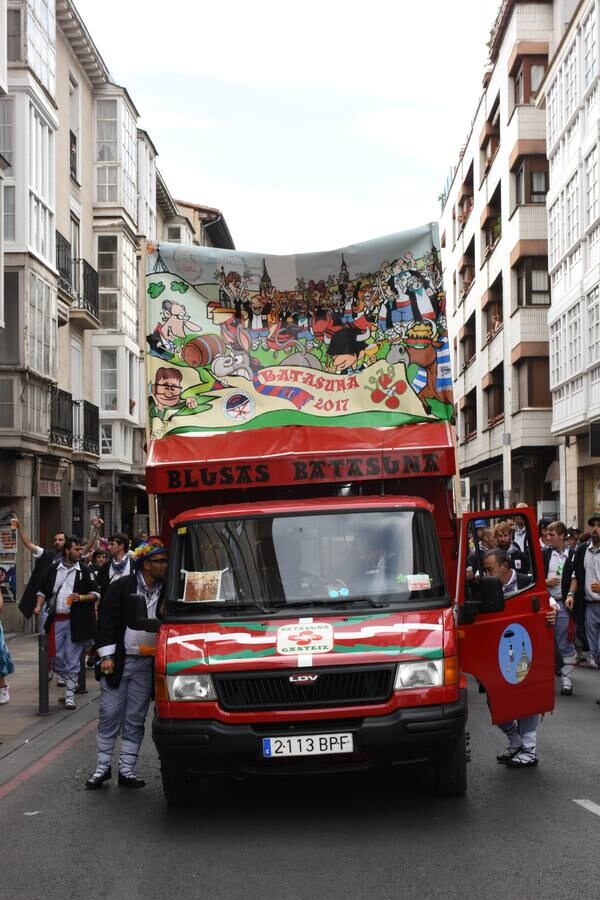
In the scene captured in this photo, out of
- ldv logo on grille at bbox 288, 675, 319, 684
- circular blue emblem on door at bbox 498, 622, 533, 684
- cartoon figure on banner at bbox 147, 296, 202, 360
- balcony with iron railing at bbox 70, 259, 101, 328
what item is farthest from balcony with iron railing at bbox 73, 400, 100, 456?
ldv logo on grille at bbox 288, 675, 319, 684

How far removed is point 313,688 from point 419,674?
64 centimetres

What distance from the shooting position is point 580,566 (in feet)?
47.9

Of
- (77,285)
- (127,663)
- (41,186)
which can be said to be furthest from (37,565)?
(77,285)

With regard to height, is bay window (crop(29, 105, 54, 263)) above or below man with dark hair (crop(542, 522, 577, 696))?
above

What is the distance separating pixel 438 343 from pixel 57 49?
27920 mm

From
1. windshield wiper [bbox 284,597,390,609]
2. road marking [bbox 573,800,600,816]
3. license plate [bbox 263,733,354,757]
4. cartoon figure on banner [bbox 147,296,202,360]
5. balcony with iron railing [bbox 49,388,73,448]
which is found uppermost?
balcony with iron railing [bbox 49,388,73,448]

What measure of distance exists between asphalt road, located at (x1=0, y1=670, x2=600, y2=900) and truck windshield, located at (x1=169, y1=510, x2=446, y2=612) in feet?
4.38

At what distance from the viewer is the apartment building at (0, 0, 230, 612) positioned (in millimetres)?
26359

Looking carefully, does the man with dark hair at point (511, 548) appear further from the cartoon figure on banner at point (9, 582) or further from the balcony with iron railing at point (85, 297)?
the balcony with iron railing at point (85, 297)

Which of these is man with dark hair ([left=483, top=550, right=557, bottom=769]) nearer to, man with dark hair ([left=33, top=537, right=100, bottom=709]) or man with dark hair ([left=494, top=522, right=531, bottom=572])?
man with dark hair ([left=494, top=522, right=531, bottom=572])

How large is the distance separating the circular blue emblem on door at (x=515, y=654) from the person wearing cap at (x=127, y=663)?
8.05 ft

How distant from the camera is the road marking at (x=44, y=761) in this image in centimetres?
937

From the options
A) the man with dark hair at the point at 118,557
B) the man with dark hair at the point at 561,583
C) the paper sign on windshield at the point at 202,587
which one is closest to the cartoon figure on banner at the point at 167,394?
the paper sign on windshield at the point at 202,587

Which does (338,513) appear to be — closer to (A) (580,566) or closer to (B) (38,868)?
(B) (38,868)
